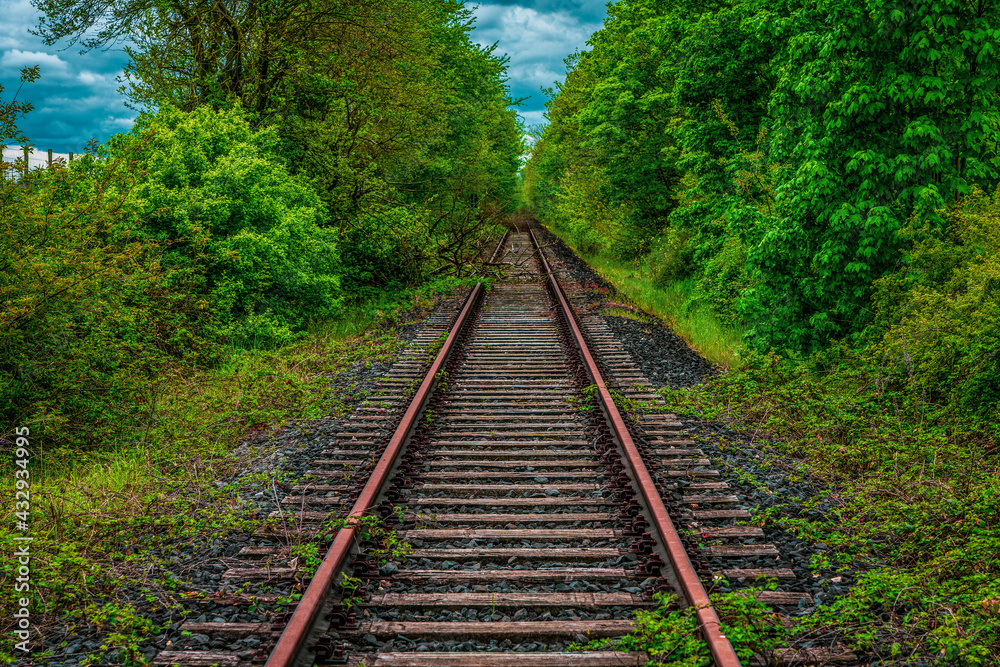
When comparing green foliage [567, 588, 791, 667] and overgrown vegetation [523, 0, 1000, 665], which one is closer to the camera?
green foliage [567, 588, 791, 667]

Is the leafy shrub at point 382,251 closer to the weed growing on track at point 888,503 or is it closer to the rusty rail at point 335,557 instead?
the rusty rail at point 335,557

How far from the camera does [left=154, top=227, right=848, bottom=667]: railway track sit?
328 centimetres

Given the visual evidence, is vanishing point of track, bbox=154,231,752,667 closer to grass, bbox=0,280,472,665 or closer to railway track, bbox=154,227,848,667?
railway track, bbox=154,227,848,667

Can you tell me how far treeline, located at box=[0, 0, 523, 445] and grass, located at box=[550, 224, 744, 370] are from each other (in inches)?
181

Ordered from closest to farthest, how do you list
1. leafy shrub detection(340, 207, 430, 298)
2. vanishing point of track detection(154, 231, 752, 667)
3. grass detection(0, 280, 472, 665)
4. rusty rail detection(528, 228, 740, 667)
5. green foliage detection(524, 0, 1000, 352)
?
rusty rail detection(528, 228, 740, 667), vanishing point of track detection(154, 231, 752, 667), grass detection(0, 280, 472, 665), green foliage detection(524, 0, 1000, 352), leafy shrub detection(340, 207, 430, 298)

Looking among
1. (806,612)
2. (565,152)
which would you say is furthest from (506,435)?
(565,152)

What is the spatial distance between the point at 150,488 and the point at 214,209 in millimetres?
5649

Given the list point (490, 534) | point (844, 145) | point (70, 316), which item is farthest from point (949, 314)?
point (70, 316)

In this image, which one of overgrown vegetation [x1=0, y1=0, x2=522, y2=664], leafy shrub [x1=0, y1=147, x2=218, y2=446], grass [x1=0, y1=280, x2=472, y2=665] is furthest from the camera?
leafy shrub [x1=0, y1=147, x2=218, y2=446]

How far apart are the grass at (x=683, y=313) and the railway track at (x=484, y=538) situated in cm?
295

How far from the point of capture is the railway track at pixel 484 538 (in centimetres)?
328

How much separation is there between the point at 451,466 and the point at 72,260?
4409 mm

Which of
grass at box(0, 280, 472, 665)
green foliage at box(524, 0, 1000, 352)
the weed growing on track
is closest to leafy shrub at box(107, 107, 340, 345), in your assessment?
grass at box(0, 280, 472, 665)

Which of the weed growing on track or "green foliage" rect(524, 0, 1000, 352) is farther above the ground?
"green foliage" rect(524, 0, 1000, 352)
